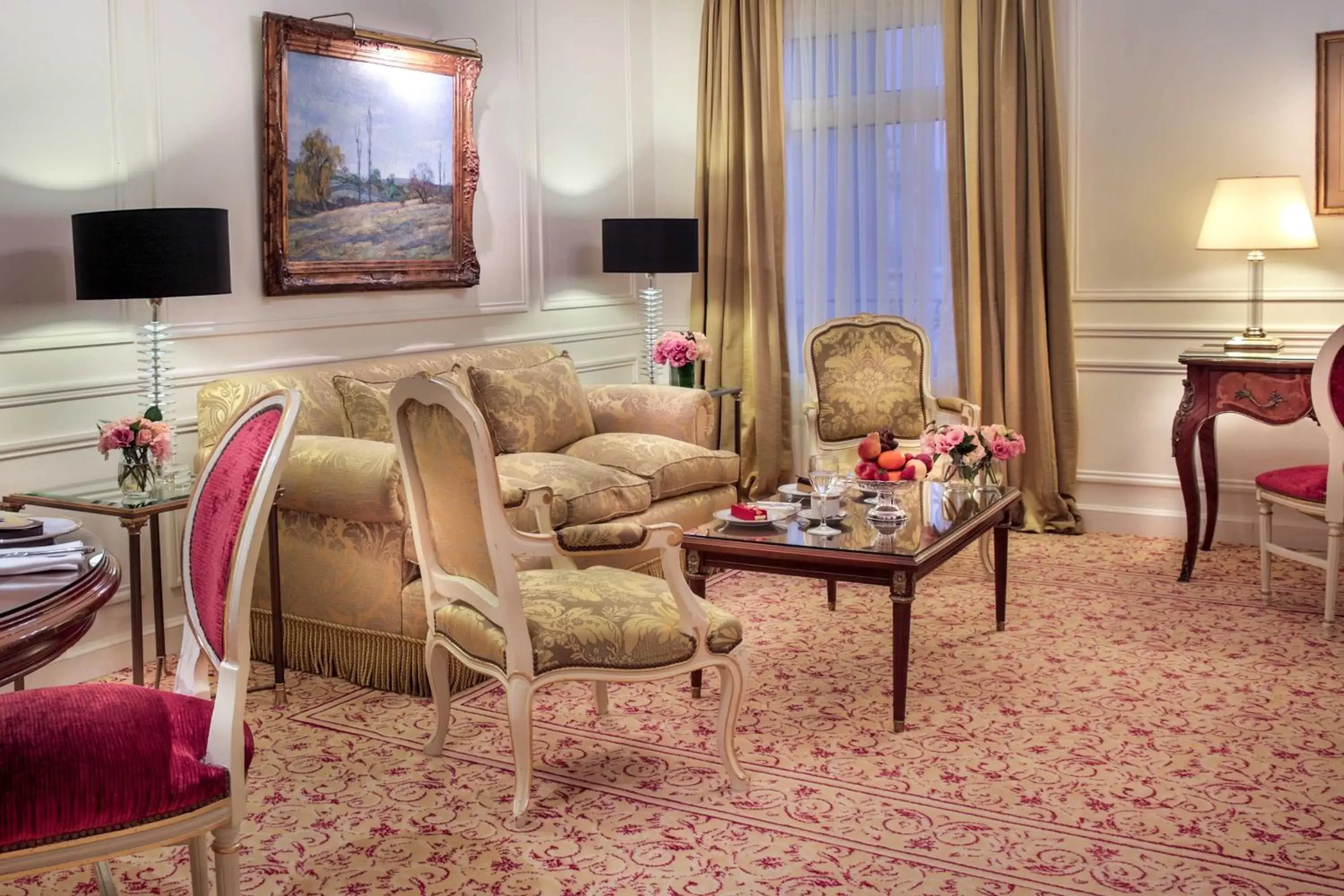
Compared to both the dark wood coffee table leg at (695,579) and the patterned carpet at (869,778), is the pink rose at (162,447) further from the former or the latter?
the dark wood coffee table leg at (695,579)

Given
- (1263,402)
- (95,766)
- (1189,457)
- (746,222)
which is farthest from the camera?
(746,222)

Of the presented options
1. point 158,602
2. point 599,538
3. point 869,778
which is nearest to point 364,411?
point 158,602

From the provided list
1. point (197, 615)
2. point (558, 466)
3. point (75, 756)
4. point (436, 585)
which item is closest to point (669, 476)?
point (558, 466)

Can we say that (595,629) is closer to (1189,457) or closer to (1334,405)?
(1334,405)

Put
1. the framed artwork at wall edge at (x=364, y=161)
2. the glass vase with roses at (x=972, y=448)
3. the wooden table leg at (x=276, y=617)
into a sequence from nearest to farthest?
the wooden table leg at (x=276, y=617) → the glass vase with roses at (x=972, y=448) → the framed artwork at wall edge at (x=364, y=161)

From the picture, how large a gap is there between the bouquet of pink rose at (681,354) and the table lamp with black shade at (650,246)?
320 millimetres

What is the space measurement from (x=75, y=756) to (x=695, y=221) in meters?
4.60

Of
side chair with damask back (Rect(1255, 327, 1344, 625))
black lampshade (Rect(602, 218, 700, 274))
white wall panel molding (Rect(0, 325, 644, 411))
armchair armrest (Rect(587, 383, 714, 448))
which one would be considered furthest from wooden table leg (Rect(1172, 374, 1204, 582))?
white wall panel molding (Rect(0, 325, 644, 411))

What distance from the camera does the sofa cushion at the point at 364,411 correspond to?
451 centimetres

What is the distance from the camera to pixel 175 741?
84.3 inches

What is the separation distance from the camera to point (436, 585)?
3.35 metres

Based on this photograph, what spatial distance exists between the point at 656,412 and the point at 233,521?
11.3ft

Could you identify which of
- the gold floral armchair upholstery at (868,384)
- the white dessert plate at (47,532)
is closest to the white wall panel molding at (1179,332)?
the gold floral armchair upholstery at (868,384)

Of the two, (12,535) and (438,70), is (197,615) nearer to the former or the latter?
(12,535)
